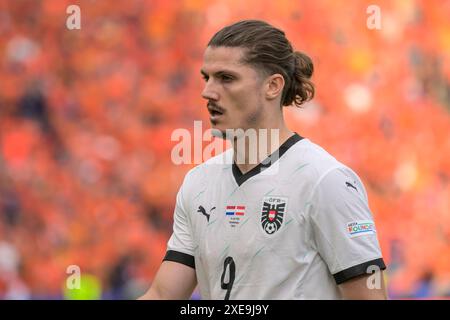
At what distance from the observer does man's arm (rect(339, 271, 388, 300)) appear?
3.38 meters

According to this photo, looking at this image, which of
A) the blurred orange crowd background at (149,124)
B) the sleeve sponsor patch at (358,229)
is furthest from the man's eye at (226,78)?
the blurred orange crowd background at (149,124)

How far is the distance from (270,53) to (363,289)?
1.06 metres

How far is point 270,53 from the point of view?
12.4ft

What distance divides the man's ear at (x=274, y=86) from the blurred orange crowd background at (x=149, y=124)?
3845 mm

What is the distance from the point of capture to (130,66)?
8.07 m

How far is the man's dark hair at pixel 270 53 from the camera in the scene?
3.74 meters

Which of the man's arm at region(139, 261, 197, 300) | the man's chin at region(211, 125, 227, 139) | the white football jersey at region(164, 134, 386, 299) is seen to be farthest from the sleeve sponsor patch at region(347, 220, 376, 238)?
the man's arm at region(139, 261, 197, 300)

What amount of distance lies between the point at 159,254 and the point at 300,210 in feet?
14.5

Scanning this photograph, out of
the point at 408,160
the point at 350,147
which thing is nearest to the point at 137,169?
the point at 350,147

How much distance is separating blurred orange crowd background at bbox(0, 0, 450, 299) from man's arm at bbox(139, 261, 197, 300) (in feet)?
12.6

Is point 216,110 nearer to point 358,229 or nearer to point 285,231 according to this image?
point 285,231

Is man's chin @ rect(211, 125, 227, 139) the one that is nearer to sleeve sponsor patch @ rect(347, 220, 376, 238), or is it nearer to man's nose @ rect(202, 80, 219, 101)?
man's nose @ rect(202, 80, 219, 101)

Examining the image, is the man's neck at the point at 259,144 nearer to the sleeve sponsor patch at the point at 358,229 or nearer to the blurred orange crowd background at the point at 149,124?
the sleeve sponsor patch at the point at 358,229

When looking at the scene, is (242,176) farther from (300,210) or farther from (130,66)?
(130,66)
